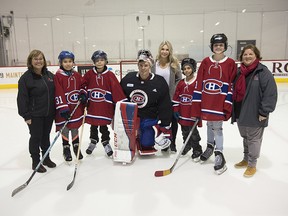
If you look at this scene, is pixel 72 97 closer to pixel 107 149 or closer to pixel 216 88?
pixel 107 149

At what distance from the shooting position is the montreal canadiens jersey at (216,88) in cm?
209

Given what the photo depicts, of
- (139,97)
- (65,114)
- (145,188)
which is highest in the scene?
(139,97)

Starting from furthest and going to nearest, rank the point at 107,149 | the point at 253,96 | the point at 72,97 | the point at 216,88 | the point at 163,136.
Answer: the point at 107,149, the point at 163,136, the point at 72,97, the point at 216,88, the point at 253,96

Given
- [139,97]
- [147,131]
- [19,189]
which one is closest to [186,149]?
[147,131]

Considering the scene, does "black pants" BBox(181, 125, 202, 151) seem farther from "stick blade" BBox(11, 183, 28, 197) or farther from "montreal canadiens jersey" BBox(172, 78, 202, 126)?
"stick blade" BBox(11, 183, 28, 197)

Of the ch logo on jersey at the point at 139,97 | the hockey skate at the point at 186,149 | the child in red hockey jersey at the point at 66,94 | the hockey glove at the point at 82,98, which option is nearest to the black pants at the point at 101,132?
the child in red hockey jersey at the point at 66,94

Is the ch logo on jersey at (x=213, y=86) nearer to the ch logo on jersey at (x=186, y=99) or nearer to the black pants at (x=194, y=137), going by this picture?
Answer: the ch logo on jersey at (x=186, y=99)

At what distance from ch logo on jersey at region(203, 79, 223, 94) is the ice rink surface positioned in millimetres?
669

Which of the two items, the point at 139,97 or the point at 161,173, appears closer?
the point at 161,173

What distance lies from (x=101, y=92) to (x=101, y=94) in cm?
2

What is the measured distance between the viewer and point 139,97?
243cm

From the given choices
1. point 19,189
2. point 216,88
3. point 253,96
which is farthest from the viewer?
point 216,88

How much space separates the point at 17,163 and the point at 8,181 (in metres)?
0.40

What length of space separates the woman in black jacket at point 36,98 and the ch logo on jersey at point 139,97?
0.70 m
